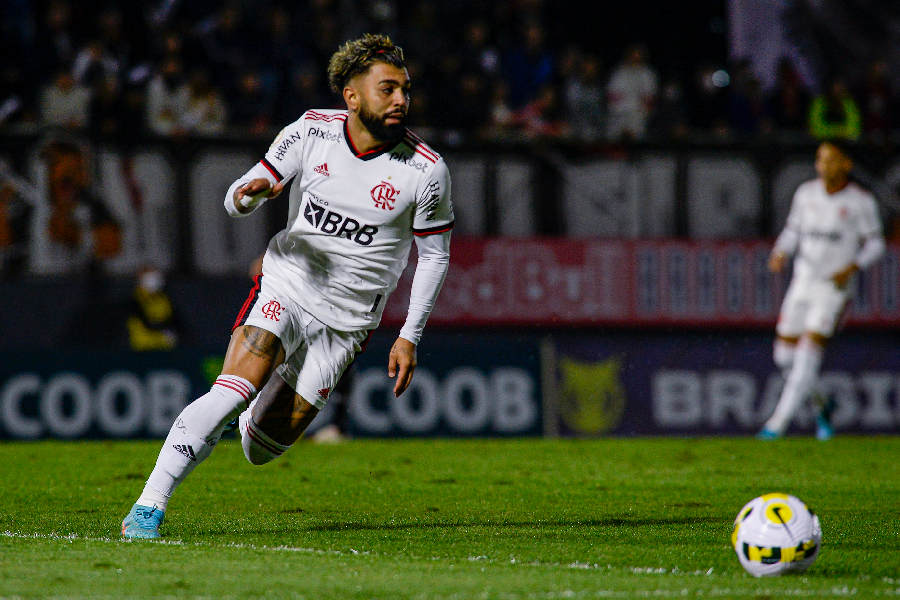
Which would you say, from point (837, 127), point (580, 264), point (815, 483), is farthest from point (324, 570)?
point (837, 127)

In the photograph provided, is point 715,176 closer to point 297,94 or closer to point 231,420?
point 297,94

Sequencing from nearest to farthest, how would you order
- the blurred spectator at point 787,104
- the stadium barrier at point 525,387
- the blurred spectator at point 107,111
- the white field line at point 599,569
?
the white field line at point 599,569
the stadium barrier at point 525,387
the blurred spectator at point 107,111
the blurred spectator at point 787,104

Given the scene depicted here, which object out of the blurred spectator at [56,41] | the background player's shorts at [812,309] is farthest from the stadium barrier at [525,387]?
the blurred spectator at [56,41]

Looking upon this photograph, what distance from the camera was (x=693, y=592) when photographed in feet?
14.9

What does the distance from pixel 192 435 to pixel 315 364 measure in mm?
785

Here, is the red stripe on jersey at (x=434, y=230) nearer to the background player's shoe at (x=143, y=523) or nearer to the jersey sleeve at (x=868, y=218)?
the background player's shoe at (x=143, y=523)

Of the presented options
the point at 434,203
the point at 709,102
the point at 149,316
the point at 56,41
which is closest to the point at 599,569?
the point at 434,203

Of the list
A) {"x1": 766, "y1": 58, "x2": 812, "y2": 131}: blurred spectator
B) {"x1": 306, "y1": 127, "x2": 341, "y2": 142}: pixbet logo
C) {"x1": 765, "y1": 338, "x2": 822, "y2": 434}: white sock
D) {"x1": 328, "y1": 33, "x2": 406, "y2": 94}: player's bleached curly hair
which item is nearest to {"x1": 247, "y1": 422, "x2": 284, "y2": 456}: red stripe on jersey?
{"x1": 306, "y1": 127, "x2": 341, "y2": 142}: pixbet logo

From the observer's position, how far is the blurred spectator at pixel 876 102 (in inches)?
660

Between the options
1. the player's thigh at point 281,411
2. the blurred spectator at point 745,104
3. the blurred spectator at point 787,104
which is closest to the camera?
the player's thigh at point 281,411

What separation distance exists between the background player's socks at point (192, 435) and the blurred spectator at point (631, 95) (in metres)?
10.7

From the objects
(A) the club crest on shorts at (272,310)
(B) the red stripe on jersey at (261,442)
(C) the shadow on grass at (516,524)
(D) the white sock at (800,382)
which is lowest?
(D) the white sock at (800,382)

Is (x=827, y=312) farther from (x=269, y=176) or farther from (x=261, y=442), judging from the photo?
(x=269, y=176)

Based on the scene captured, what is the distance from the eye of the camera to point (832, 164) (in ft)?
42.0
